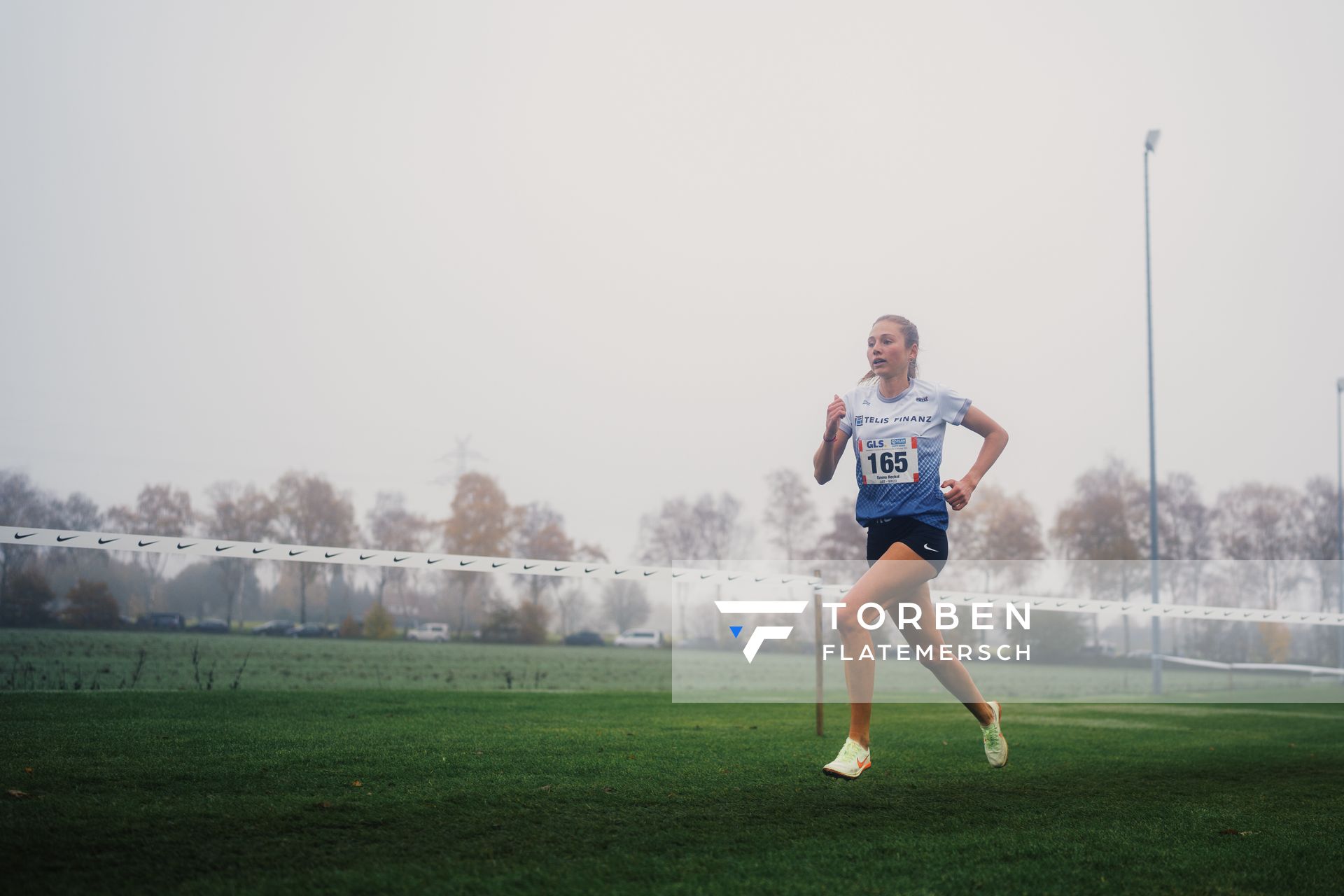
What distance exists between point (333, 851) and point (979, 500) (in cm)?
4498

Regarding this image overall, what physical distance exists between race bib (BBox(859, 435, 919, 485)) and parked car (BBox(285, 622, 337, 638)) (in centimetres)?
2738

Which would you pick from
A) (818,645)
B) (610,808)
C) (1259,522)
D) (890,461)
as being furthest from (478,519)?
(610,808)

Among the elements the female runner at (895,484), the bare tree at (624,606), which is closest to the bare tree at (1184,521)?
the bare tree at (624,606)

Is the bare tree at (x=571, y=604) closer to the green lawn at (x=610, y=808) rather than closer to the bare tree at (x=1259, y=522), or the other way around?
the green lawn at (x=610, y=808)

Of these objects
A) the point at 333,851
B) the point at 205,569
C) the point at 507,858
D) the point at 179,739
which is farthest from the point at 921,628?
the point at 205,569

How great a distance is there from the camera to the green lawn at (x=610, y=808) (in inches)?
136

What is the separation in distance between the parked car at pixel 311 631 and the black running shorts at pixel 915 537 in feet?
89.8

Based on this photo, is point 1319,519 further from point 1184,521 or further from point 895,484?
point 895,484

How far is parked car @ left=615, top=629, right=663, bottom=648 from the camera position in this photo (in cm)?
3450

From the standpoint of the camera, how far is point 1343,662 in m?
28.4

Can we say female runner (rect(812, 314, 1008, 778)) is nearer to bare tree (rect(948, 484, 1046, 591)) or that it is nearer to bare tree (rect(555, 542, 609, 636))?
bare tree (rect(555, 542, 609, 636))

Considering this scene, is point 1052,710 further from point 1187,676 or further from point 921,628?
point 1187,676

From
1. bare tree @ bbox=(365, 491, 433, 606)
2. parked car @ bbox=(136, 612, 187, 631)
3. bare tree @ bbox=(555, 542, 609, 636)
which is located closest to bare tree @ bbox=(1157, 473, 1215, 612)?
bare tree @ bbox=(555, 542, 609, 636)

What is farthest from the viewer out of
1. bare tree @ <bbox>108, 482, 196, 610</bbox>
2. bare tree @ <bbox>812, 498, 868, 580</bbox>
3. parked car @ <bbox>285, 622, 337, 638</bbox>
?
bare tree @ <bbox>812, 498, 868, 580</bbox>
